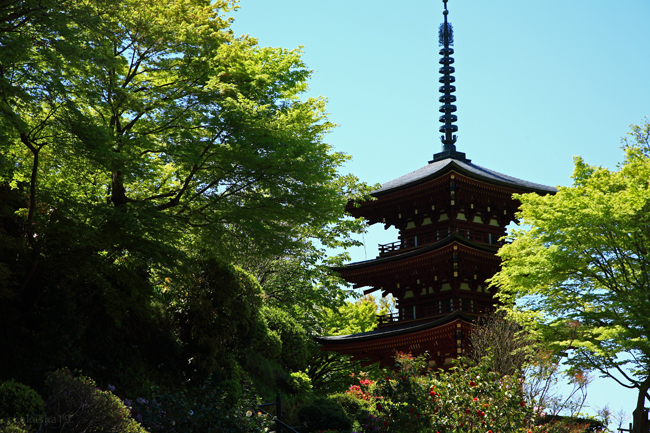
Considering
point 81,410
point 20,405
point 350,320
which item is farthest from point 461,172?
point 20,405

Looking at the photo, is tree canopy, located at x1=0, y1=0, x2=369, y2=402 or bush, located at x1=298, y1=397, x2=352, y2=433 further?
bush, located at x1=298, y1=397, x2=352, y2=433

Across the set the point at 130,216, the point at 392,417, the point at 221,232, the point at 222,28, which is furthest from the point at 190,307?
the point at 222,28

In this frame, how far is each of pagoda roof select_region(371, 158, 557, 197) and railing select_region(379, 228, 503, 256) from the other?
2387 millimetres

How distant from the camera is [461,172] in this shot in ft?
91.4

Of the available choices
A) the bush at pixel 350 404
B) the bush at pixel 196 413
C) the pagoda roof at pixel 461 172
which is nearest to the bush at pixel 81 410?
the bush at pixel 196 413

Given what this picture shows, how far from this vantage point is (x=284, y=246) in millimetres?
17375

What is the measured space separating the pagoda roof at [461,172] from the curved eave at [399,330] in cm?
633

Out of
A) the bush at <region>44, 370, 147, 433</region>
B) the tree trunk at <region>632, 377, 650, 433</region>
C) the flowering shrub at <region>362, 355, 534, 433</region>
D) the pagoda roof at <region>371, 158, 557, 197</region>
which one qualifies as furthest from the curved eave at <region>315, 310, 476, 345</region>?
the bush at <region>44, 370, 147, 433</region>

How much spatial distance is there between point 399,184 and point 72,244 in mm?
18592

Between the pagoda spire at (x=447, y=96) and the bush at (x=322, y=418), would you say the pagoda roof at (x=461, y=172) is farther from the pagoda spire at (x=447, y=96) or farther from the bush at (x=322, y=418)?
the bush at (x=322, y=418)

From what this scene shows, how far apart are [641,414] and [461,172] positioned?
458 inches

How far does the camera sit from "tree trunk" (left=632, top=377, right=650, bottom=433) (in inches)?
803

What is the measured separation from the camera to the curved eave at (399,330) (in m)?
24.1

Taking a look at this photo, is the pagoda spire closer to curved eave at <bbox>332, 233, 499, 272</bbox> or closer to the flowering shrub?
curved eave at <bbox>332, 233, 499, 272</bbox>
